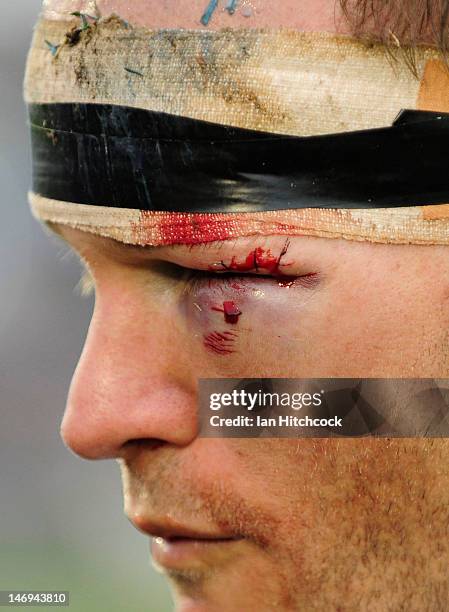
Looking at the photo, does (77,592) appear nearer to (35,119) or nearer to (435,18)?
(35,119)

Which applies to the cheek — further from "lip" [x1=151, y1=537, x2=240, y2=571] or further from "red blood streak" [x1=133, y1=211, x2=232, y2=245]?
"lip" [x1=151, y1=537, x2=240, y2=571]

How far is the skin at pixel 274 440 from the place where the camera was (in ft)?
3.96

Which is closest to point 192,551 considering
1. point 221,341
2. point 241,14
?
point 221,341

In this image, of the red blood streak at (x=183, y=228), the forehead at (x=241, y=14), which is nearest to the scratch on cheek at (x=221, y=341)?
the red blood streak at (x=183, y=228)

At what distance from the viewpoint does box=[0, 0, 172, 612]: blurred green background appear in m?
3.97

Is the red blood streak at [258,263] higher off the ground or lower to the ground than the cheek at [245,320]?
higher

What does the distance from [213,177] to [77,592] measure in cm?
267

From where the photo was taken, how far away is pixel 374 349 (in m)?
1.22

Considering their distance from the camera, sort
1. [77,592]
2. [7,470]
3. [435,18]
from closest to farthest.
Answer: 1. [435,18]
2. [77,592]
3. [7,470]

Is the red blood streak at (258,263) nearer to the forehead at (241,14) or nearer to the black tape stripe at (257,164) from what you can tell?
the black tape stripe at (257,164)

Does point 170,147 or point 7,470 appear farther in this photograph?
point 7,470

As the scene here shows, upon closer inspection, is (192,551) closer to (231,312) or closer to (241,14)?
(231,312)

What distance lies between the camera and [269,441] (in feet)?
4.16

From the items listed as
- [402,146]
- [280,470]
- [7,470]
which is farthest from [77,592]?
[402,146]
